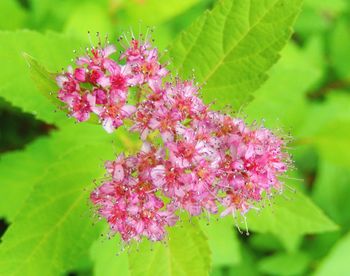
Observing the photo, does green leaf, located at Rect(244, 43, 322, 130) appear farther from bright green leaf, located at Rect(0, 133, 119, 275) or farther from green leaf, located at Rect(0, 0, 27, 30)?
green leaf, located at Rect(0, 0, 27, 30)

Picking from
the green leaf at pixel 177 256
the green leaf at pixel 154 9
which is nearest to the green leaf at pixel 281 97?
the green leaf at pixel 154 9

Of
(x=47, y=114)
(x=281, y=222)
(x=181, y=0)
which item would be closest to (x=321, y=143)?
(x=281, y=222)

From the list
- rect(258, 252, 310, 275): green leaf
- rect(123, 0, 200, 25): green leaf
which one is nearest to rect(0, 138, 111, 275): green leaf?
rect(123, 0, 200, 25): green leaf

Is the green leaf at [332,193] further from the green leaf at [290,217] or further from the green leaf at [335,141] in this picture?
the green leaf at [290,217]

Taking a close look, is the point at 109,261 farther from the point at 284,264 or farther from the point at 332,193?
the point at 332,193

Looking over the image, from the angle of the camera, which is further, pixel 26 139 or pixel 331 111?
pixel 331 111

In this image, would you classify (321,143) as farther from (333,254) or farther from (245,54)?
(245,54)
